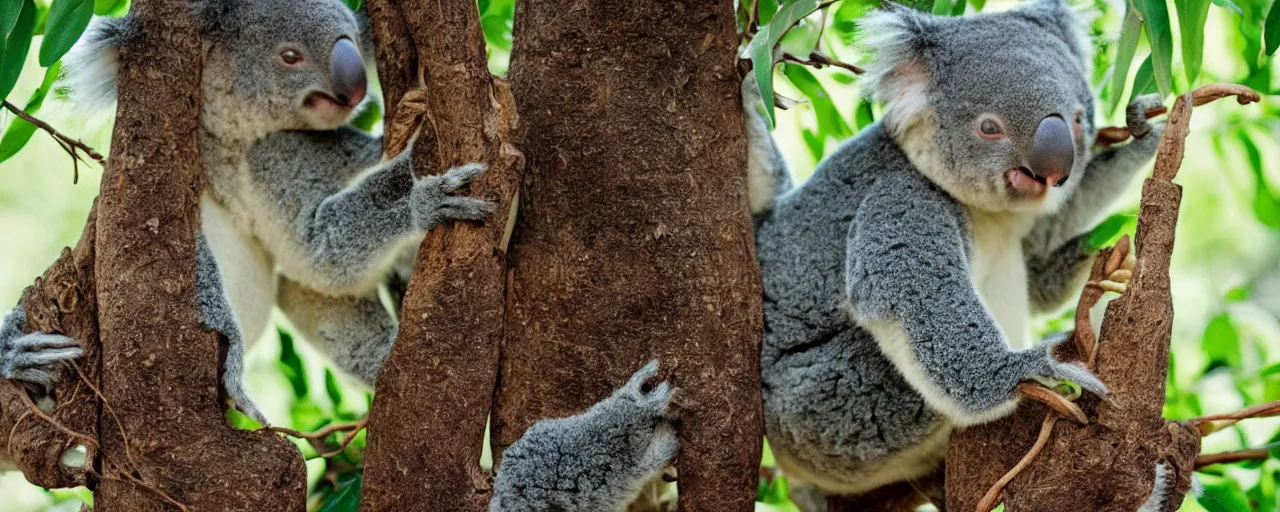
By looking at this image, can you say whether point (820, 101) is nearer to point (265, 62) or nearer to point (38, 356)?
point (265, 62)

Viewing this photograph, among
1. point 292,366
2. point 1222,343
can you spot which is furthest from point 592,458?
point 1222,343

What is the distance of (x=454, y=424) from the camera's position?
284 cm

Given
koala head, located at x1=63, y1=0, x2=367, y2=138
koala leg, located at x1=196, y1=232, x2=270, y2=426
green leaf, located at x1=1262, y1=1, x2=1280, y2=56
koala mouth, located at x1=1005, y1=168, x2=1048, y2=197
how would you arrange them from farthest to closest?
koala head, located at x1=63, y1=0, x2=367, y2=138 → koala mouth, located at x1=1005, y1=168, x2=1048, y2=197 → koala leg, located at x1=196, y1=232, x2=270, y2=426 → green leaf, located at x1=1262, y1=1, x2=1280, y2=56

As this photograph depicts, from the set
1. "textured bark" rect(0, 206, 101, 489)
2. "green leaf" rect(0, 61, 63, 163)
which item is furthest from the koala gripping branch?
"green leaf" rect(0, 61, 63, 163)

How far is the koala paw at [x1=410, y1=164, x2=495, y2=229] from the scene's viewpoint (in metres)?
2.81

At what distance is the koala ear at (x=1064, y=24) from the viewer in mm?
3467

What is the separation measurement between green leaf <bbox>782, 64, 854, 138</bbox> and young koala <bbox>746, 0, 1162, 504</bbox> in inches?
10.2

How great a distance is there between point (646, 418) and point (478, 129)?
824mm

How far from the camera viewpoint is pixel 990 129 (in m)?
3.20

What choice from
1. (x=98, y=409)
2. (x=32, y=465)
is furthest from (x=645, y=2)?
(x=32, y=465)

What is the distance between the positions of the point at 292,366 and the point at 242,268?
0.63 m

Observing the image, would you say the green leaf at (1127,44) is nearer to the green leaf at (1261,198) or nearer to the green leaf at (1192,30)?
the green leaf at (1192,30)

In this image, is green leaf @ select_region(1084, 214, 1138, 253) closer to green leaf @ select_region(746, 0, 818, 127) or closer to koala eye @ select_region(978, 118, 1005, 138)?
koala eye @ select_region(978, 118, 1005, 138)

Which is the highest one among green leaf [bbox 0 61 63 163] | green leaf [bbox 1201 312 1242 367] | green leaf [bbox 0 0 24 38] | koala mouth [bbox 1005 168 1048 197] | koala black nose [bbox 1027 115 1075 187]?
green leaf [bbox 0 0 24 38]
